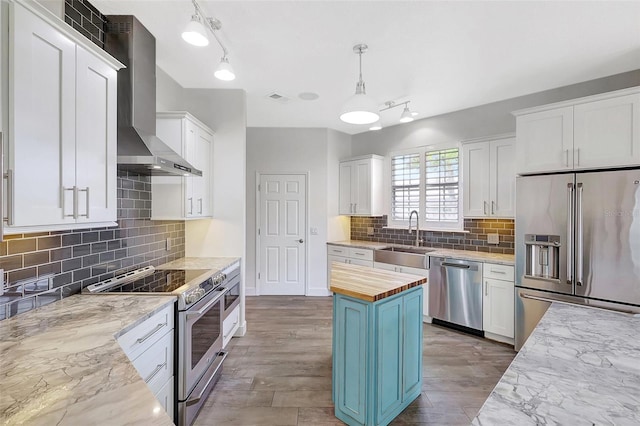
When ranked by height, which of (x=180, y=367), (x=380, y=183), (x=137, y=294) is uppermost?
(x=380, y=183)

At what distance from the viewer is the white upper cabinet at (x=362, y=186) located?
4.73 meters

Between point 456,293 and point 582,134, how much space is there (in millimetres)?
2031

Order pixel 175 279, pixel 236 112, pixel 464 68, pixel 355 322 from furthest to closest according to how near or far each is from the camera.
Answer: pixel 236 112, pixel 464 68, pixel 175 279, pixel 355 322

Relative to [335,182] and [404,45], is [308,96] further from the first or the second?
[335,182]

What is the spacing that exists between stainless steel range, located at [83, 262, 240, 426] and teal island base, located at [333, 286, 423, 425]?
978mm

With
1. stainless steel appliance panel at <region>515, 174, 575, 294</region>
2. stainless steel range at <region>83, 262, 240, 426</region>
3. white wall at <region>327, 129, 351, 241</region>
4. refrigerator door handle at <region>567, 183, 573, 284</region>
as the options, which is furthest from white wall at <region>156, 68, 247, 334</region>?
refrigerator door handle at <region>567, 183, 573, 284</region>

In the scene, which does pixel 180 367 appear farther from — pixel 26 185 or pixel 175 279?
pixel 26 185

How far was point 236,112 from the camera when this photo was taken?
3303 millimetres

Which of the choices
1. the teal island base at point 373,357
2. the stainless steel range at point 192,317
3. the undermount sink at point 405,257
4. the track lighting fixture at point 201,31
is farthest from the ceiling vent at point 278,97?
the teal island base at point 373,357

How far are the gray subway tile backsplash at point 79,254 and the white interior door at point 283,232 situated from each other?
6.61 ft

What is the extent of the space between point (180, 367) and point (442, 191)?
3724mm

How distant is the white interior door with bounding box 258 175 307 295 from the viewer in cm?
490

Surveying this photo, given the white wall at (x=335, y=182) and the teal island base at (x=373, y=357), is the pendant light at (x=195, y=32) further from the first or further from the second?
the white wall at (x=335, y=182)

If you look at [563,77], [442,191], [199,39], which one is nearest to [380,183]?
[442,191]
